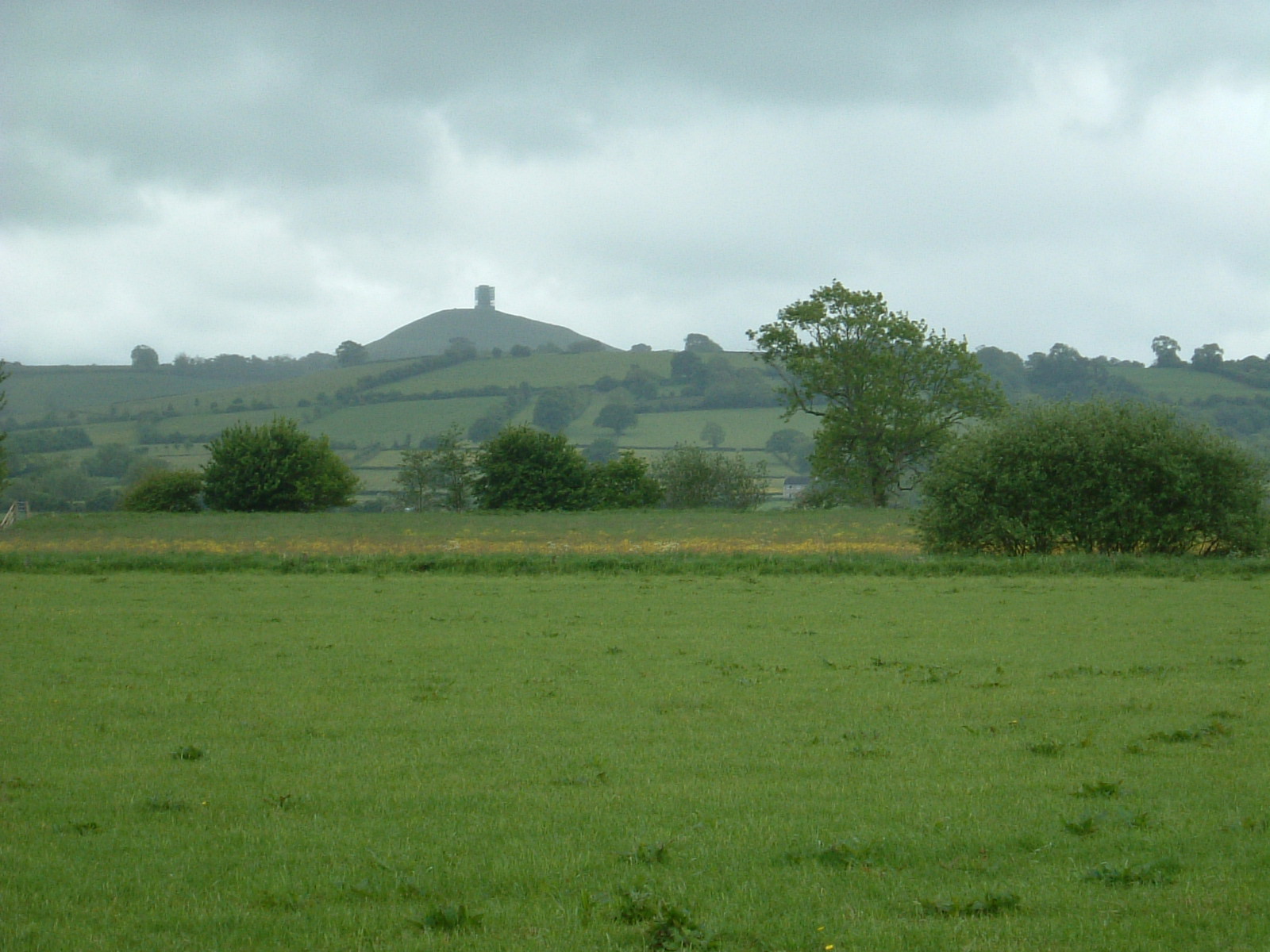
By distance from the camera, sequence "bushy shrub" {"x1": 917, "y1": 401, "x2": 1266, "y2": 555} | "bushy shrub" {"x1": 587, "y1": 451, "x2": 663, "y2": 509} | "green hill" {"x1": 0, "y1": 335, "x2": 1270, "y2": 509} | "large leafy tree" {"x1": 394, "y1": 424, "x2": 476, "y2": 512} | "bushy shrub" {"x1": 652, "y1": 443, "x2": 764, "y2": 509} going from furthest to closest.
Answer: "green hill" {"x1": 0, "y1": 335, "x2": 1270, "y2": 509} < "bushy shrub" {"x1": 652, "y1": 443, "x2": 764, "y2": 509} < "large leafy tree" {"x1": 394, "y1": 424, "x2": 476, "y2": 512} < "bushy shrub" {"x1": 587, "y1": 451, "x2": 663, "y2": 509} < "bushy shrub" {"x1": 917, "y1": 401, "x2": 1266, "y2": 555}

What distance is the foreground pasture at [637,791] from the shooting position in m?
6.09

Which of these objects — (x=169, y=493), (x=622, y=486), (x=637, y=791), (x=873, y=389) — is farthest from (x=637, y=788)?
(x=169, y=493)

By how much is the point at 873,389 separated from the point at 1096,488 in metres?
33.4

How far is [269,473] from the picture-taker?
7888 cm

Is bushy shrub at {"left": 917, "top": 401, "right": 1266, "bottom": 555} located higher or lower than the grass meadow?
higher

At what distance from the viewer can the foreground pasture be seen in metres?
6.09

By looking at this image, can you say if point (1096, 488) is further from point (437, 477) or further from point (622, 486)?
point (437, 477)

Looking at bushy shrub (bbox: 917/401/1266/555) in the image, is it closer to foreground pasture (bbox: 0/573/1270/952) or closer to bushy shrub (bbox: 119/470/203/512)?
foreground pasture (bbox: 0/573/1270/952)

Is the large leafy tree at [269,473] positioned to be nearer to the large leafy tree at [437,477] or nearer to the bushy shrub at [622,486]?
the large leafy tree at [437,477]

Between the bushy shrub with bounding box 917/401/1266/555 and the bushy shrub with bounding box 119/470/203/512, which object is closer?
the bushy shrub with bounding box 917/401/1266/555

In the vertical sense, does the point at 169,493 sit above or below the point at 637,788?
above

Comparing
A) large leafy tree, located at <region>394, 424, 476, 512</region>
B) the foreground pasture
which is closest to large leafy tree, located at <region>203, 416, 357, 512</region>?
large leafy tree, located at <region>394, 424, 476, 512</region>

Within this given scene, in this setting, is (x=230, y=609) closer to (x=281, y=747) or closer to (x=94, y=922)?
(x=281, y=747)

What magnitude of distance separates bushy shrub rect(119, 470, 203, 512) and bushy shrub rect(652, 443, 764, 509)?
38.5 metres
